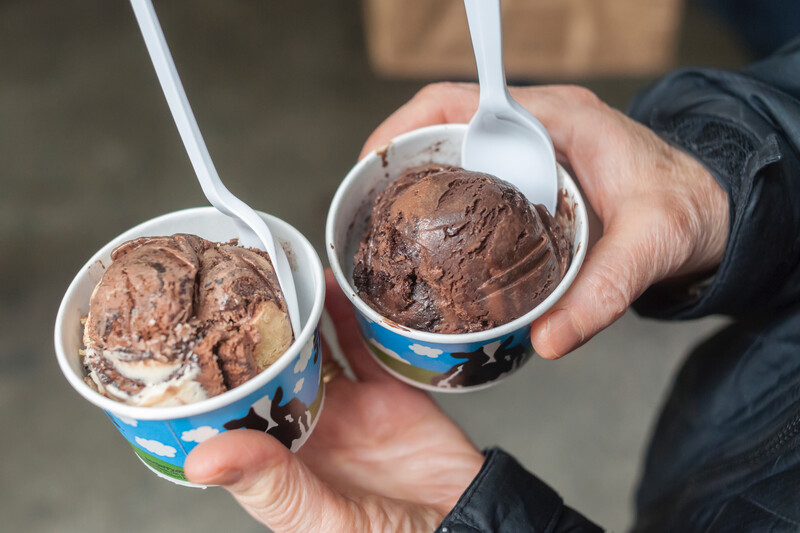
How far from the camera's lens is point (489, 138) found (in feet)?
5.11

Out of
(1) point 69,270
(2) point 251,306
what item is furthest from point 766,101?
(1) point 69,270

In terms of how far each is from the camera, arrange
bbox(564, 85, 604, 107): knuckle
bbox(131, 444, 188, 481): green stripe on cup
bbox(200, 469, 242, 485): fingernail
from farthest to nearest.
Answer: bbox(564, 85, 604, 107): knuckle < bbox(131, 444, 188, 481): green stripe on cup < bbox(200, 469, 242, 485): fingernail

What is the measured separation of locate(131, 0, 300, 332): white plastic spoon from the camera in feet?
3.80

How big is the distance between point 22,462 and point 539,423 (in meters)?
1.96

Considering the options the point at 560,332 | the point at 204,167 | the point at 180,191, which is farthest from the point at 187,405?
the point at 180,191

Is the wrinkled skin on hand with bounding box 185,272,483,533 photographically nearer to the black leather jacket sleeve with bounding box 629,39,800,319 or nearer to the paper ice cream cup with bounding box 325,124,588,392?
the paper ice cream cup with bounding box 325,124,588,392

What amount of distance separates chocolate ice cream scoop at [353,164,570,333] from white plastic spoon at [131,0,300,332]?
214 millimetres

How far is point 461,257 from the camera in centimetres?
132

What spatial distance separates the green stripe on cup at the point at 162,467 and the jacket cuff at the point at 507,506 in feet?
1.65

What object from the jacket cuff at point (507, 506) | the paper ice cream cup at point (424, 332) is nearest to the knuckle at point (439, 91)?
the paper ice cream cup at point (424, 332)

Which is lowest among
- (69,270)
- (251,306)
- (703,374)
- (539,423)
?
(539,423)

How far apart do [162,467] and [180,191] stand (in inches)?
80.4

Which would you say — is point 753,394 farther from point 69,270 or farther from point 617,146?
point 69,270

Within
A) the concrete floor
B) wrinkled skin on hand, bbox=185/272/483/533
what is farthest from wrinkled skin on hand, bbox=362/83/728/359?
the concrete floor
